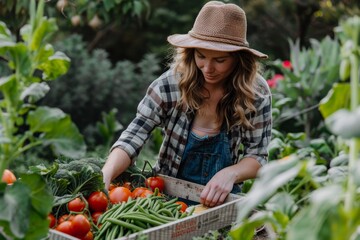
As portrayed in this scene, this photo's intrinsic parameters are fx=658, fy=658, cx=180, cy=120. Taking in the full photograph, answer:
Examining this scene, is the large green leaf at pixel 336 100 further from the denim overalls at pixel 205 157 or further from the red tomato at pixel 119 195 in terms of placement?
the denim overalls at pixel 205 157

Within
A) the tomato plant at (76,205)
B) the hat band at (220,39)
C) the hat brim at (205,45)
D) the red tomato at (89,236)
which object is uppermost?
the hat band at (220,39)

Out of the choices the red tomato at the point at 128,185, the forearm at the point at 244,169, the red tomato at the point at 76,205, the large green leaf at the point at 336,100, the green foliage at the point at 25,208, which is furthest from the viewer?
the forearm at the point at 244,169

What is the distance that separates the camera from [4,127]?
1955 millimetres

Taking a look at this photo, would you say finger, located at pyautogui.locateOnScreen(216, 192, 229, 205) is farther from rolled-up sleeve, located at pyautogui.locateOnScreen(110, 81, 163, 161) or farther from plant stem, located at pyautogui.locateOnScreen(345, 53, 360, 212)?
plant stem, located at pyautogui.locateOnScreen(345, 53, 360, 212)

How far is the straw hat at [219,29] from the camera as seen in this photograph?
330 centimetres

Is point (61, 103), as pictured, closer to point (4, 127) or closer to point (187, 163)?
point (187, 163)

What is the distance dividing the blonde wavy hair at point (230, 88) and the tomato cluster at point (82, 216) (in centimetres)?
86

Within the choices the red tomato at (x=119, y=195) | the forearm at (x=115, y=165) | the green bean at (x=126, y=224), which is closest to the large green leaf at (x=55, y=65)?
the green bean at (x=126, y=224)

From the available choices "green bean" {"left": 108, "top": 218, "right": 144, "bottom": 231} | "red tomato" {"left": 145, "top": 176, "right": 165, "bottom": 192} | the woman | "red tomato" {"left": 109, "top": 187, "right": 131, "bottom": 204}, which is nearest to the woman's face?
the woman

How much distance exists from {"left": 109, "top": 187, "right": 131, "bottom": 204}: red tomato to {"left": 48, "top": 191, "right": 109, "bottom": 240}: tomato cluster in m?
0.05

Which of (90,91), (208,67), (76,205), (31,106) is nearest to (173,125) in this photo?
(208,67)

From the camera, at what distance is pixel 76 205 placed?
2.73m

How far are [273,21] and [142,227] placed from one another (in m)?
8.55

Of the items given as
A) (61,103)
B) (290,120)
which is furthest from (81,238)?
(61,103)
